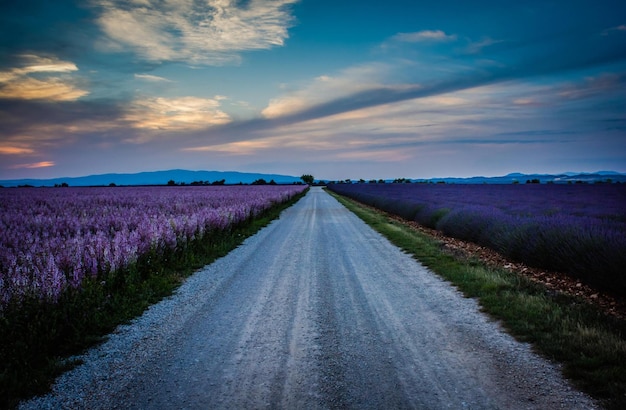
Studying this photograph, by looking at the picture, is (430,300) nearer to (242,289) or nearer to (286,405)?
(242,289)

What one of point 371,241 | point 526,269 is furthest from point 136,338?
point 371,241

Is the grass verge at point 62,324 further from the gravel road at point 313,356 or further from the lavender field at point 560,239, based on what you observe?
A: the lavender field at point 560,239

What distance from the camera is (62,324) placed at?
5.32 metres

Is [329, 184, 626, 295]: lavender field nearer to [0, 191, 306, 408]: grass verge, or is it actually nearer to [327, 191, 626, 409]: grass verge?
[327, 191, 626, 409]: grass verge

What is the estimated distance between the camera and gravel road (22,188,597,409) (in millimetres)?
3666

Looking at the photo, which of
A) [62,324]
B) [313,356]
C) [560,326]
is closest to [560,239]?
[560,326]

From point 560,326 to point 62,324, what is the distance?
22.8ft

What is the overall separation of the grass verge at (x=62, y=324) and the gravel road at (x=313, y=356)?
255 millimetres

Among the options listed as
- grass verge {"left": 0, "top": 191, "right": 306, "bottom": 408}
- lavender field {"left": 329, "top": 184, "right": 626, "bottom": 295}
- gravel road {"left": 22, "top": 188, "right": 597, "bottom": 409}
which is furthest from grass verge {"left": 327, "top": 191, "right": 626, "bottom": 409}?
grass verge {"left": 0, "top": 191, "right": 306, "bottom": 408}

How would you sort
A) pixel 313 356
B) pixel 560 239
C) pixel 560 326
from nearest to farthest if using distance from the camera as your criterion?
pixel 313 356 < pixel 560 326 < pixel 560 239

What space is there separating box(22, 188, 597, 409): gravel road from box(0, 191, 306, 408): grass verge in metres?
0.25

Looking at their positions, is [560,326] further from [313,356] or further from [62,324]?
[62,324]

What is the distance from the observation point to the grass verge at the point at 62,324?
408cm

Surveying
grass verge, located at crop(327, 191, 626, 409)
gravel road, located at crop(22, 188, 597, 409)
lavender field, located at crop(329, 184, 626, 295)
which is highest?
lavender field, located at crop(329, 184, 626, 295)
